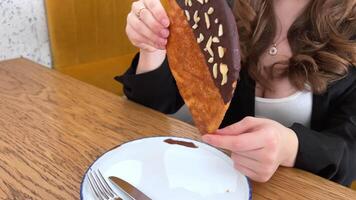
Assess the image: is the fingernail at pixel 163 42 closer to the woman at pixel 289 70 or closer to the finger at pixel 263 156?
the woman at pixel 289 70

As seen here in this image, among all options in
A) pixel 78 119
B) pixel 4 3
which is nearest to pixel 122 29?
pixel 4 3

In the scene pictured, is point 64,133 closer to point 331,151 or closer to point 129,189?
point 129,189

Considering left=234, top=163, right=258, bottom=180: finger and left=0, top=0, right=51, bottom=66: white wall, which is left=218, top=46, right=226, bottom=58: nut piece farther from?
left=0, top=0, right=51, bottom=66: white wall

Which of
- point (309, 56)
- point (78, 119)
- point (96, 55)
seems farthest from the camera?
point (96, 55)

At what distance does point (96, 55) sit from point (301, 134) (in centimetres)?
107

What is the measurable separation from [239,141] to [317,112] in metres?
0.45

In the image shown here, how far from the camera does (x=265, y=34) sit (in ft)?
3.17

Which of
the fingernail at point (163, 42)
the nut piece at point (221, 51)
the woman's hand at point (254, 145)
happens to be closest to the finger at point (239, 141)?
the woman's hand at point (254, 145)

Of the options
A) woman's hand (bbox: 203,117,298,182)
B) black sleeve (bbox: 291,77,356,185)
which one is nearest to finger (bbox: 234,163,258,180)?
woman's hand (bbox: 203,117,298,182)

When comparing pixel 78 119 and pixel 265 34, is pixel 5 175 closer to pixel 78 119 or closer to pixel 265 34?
pixel 78 119

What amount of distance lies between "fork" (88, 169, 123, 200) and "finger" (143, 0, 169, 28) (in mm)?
290

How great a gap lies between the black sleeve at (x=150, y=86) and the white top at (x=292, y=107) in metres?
0.25

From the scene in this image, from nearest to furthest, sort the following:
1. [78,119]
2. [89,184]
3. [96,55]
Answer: [89,184], [78,119], [96,55]

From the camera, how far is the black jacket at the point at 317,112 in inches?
25.4
